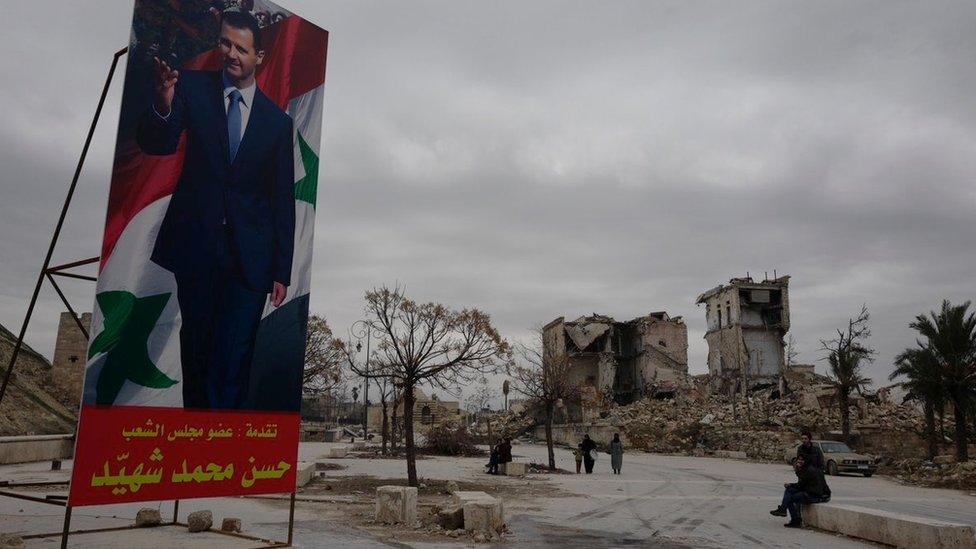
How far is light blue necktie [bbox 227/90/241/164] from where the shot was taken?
8.55 metres

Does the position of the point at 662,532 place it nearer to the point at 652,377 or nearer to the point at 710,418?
the point at 710,418

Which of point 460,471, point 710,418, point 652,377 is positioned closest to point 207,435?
point 460,471

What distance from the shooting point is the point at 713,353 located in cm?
6238

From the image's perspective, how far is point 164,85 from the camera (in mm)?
7625

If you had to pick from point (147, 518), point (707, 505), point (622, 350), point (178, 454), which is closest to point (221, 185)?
point (178, 454)

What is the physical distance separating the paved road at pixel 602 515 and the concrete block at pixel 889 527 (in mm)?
349

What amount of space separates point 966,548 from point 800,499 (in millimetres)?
3271

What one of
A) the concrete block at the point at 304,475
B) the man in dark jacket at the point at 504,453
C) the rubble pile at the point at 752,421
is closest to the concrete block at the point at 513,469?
the man in dark jacket at the point at 504,453

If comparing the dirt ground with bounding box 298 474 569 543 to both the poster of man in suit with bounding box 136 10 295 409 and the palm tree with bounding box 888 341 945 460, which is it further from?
the palm tree with bounding box 888 341 945 460

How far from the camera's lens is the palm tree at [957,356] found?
2841 cm

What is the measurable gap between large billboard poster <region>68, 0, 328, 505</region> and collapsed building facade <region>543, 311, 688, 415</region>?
56.6 m

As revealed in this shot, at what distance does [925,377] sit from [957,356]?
5.33 ft

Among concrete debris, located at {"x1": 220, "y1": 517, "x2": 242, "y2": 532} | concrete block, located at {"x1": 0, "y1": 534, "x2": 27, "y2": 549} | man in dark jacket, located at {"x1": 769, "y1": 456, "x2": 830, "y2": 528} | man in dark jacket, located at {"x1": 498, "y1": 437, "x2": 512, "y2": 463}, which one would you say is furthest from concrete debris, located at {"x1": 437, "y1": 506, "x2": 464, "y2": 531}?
man in dark jacket, located at {"x1": 498, "y1": 437, "x2": 512, "y2": 463}

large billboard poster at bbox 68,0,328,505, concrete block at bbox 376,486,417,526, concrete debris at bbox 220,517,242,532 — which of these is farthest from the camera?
concrete block at bbox 376,486,417,526
